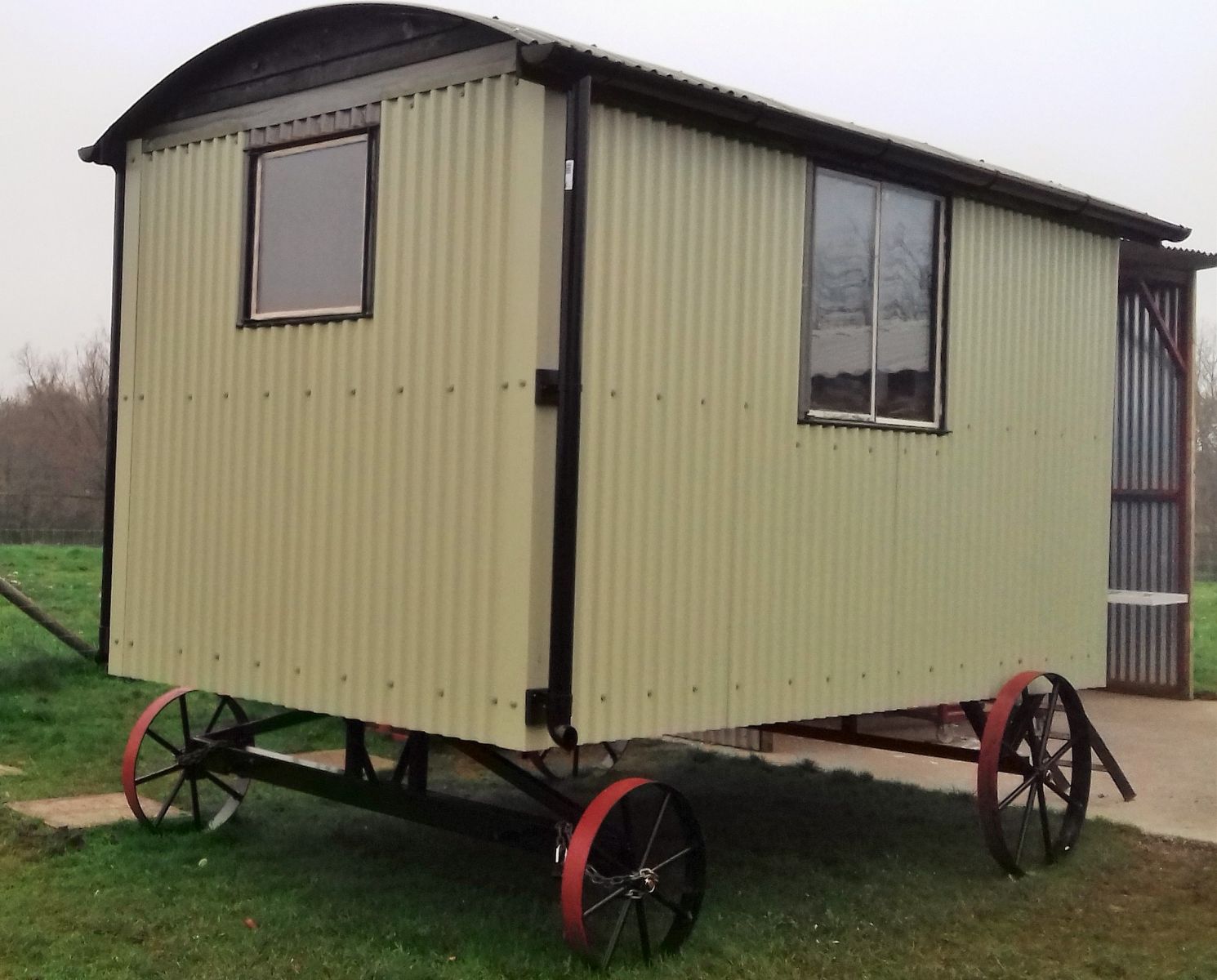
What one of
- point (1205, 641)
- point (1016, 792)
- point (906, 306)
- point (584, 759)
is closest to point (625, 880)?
point (1016, 792)

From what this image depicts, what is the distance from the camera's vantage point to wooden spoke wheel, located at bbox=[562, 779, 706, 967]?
A: 5520mm

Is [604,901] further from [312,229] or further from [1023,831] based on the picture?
[312,229]

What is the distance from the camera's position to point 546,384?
18.4ft

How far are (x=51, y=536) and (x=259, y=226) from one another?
1701cm

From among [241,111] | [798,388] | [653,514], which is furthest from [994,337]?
[241,111]

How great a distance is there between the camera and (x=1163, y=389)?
14.5 m

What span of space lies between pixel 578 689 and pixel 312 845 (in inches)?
103

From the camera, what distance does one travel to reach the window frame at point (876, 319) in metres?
6.78

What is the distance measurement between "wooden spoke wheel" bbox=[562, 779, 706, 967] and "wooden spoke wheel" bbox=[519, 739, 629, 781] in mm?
3653

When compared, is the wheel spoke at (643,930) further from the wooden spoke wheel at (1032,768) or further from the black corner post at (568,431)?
the wooden spoke wheel at (1032,768)

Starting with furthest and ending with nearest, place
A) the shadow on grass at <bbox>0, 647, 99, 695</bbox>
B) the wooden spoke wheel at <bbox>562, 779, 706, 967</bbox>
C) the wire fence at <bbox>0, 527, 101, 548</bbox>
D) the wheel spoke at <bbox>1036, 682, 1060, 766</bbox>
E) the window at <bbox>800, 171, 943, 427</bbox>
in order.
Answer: the wire fence at <bbox>0, 527, 101, 548</bbox>, the shadow on grass at <bbox>0, 647, 99, 695</bbox>, the wheel spoke at <bbox>1036, 682, 1060, 766</bbox>, the window at <bbox>800, 171, 943, 427</bbox>, the wooden spoke wheel at <bbox>562, 779, 706, 967</bbox>

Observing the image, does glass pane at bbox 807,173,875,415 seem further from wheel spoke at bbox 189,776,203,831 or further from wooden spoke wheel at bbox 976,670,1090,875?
wheel spoke at bbox 189,776,203,831

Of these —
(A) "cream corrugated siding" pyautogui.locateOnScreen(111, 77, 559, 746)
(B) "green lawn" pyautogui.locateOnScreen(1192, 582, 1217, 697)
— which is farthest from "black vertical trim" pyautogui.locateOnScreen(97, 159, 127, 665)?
(B) "green lawn" pyautogui.locateOnScreen(1192, 582, 1217, 697)

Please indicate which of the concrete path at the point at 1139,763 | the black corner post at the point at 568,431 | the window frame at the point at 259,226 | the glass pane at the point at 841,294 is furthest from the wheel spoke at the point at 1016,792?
the window frame at the point at 259,226
